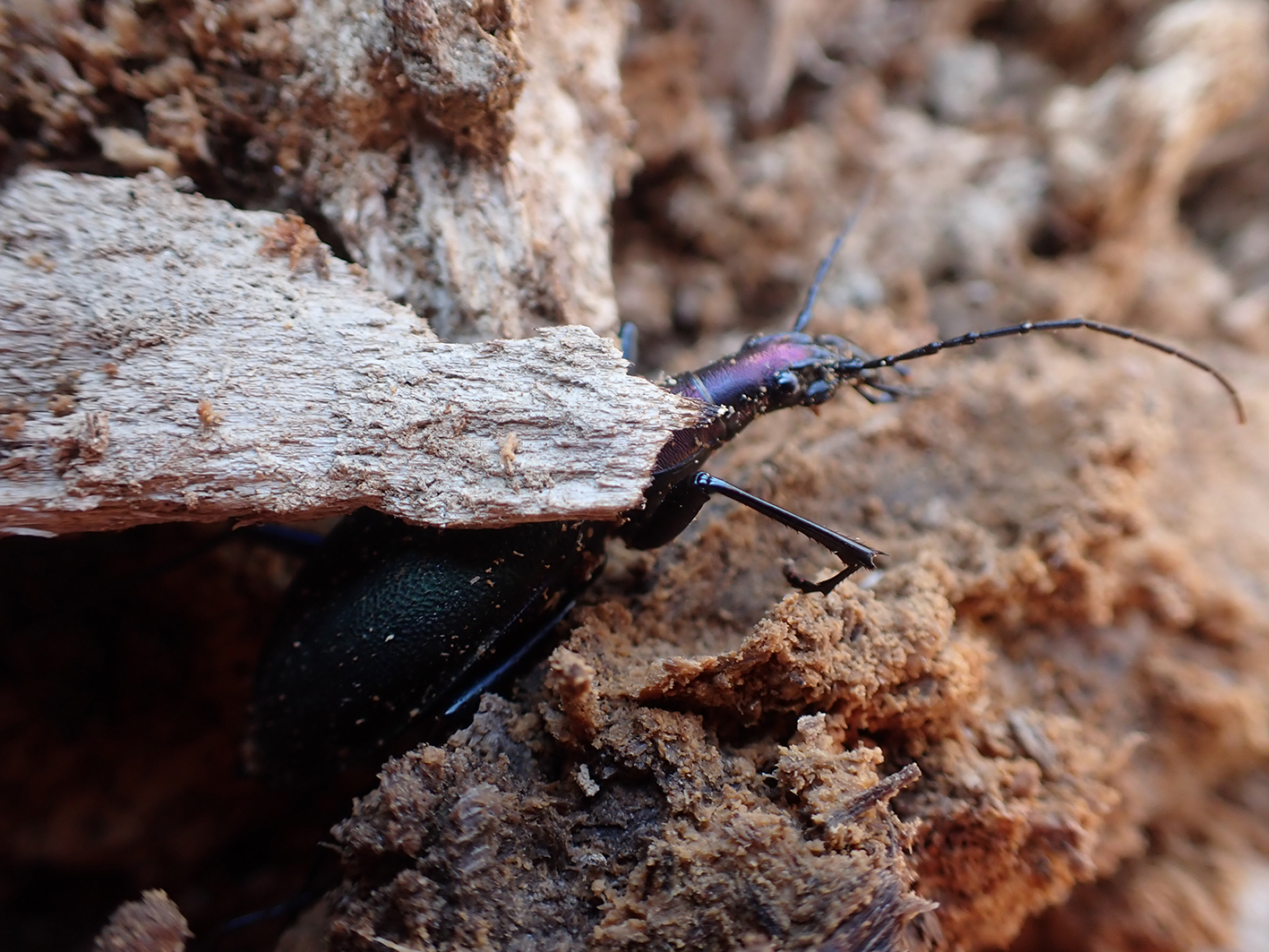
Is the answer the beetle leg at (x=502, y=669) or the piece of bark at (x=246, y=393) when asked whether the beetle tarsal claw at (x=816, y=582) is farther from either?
the beetle leg at (x=502, y=669)

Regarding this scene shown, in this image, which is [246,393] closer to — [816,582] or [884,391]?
[816,582]

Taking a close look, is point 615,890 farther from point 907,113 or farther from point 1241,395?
point 907,113

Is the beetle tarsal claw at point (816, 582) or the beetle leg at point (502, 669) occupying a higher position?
the beetle tarsal claw at point (816, 582)

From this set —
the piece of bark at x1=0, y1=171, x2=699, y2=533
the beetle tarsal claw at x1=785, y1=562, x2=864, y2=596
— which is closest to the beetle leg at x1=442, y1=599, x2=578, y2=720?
the piece of bark at x1=0, y1=171, x2=699, y2=533

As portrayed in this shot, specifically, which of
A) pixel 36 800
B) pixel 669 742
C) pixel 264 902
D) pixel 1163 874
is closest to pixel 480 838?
pixel 669 742

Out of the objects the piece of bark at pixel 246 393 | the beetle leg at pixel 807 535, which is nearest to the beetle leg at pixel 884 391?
the beetle leg at pixel 807 535

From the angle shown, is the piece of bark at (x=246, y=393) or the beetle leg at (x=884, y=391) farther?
the beetle leg at (x=884, y=391)
